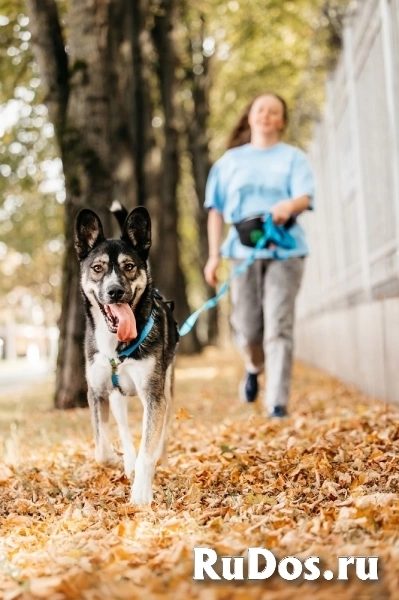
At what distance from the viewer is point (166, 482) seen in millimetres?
5387

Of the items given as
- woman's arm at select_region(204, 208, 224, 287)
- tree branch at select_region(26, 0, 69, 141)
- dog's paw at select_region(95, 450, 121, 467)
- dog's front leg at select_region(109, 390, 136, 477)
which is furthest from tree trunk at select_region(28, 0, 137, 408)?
dog's front leg at select_region(109, 390, 136, 477)

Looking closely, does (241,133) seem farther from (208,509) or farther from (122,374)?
(208,509)

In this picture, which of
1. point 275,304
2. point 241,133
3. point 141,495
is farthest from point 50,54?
point 141,495

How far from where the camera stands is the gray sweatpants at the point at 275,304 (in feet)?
25.5

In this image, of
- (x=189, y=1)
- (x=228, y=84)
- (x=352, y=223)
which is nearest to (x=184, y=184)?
(x=228, y=84)

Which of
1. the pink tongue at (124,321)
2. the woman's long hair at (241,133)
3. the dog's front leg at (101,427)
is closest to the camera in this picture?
the pink tongue at (124,321)

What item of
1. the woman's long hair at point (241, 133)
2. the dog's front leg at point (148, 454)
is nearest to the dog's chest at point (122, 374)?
the dog's front leg at point (148, 454)

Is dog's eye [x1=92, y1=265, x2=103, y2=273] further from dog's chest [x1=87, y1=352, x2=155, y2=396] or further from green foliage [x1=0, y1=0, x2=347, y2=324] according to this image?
green foliage [x1=0, y1=0, x2=347, y2=324]

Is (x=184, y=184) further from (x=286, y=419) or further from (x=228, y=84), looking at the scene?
(x=286, y=419)

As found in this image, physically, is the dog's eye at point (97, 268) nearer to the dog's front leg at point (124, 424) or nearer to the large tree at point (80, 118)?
the dog's front leg at point (124, 424)

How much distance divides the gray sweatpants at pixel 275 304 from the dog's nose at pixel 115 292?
125 inches

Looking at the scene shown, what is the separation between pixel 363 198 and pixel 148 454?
6.05 metres

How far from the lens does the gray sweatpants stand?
778cm

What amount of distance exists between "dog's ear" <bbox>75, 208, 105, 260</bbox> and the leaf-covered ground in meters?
1.42
